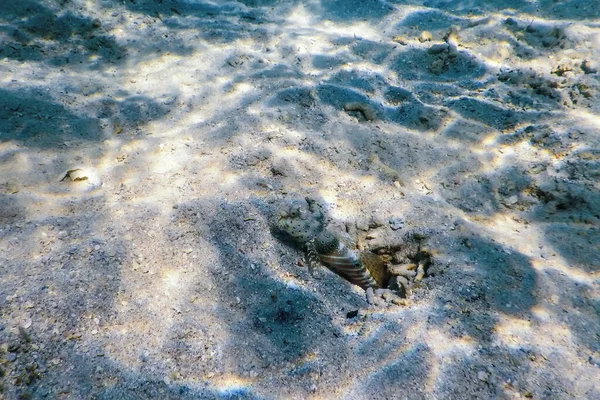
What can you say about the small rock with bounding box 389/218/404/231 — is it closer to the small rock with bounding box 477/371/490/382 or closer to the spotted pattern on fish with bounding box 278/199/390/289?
A: the spotted pattern on fish with bounding box 278/199/390/289

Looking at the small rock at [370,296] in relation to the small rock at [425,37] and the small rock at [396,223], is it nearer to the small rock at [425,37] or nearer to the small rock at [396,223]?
the small rock at [396,223]

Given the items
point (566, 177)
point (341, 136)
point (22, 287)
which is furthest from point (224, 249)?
point (566, 177)

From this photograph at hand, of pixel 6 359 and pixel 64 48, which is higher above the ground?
pixel 64 48

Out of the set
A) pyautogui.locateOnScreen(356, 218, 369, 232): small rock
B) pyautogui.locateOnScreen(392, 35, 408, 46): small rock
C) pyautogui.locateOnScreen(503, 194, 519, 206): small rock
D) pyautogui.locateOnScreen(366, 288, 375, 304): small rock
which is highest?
pyautogui.locateOnScreen(392, 35, 408, 46): small rock

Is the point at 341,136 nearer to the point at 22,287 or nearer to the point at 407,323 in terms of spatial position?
the point at 407,323

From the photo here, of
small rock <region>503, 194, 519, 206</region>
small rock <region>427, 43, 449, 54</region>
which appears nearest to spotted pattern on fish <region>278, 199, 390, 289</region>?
small rock <region>503, 194, 519, 206</region>
